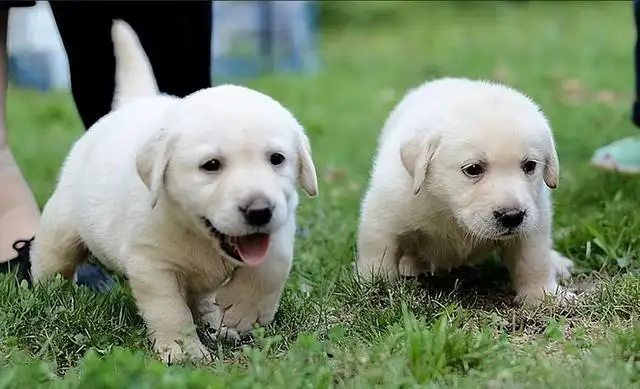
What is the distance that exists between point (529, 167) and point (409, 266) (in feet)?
2.19

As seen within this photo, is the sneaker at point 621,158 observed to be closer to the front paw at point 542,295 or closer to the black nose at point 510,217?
the front paw at point 542,295

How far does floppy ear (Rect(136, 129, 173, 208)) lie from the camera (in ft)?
9.71

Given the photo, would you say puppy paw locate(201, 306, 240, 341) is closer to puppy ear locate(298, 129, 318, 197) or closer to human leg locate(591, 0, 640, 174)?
puppy ear locate(298, 129, 318, 197)

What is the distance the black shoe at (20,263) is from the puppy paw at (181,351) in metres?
0.88

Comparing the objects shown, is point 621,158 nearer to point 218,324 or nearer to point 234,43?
point 218,324

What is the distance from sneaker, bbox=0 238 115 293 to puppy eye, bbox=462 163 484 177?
1274mm

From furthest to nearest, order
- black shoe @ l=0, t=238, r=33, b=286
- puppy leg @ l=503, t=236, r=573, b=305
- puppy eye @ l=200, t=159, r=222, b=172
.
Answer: black shoe @ l=0, t=238, r=33, b=286
puppy leg @ l=503, t=236, r=573, b=305
puppy eye @ l=200, t=159, r=222, b=172

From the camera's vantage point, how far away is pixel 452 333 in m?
2.84

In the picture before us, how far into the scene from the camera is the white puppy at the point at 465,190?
336cm

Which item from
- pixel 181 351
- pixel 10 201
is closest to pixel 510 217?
pixel 181 351

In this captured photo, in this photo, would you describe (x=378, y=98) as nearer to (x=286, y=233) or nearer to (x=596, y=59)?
(x=596, y=59)

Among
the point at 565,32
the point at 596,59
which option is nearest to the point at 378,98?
the point at 596,59

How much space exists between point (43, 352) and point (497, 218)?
4.55 feet

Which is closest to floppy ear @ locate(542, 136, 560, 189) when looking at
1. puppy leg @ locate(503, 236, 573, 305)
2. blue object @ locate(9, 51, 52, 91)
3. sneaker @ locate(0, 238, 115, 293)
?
puppy leg @ locate(503, 236, 573, 305)
